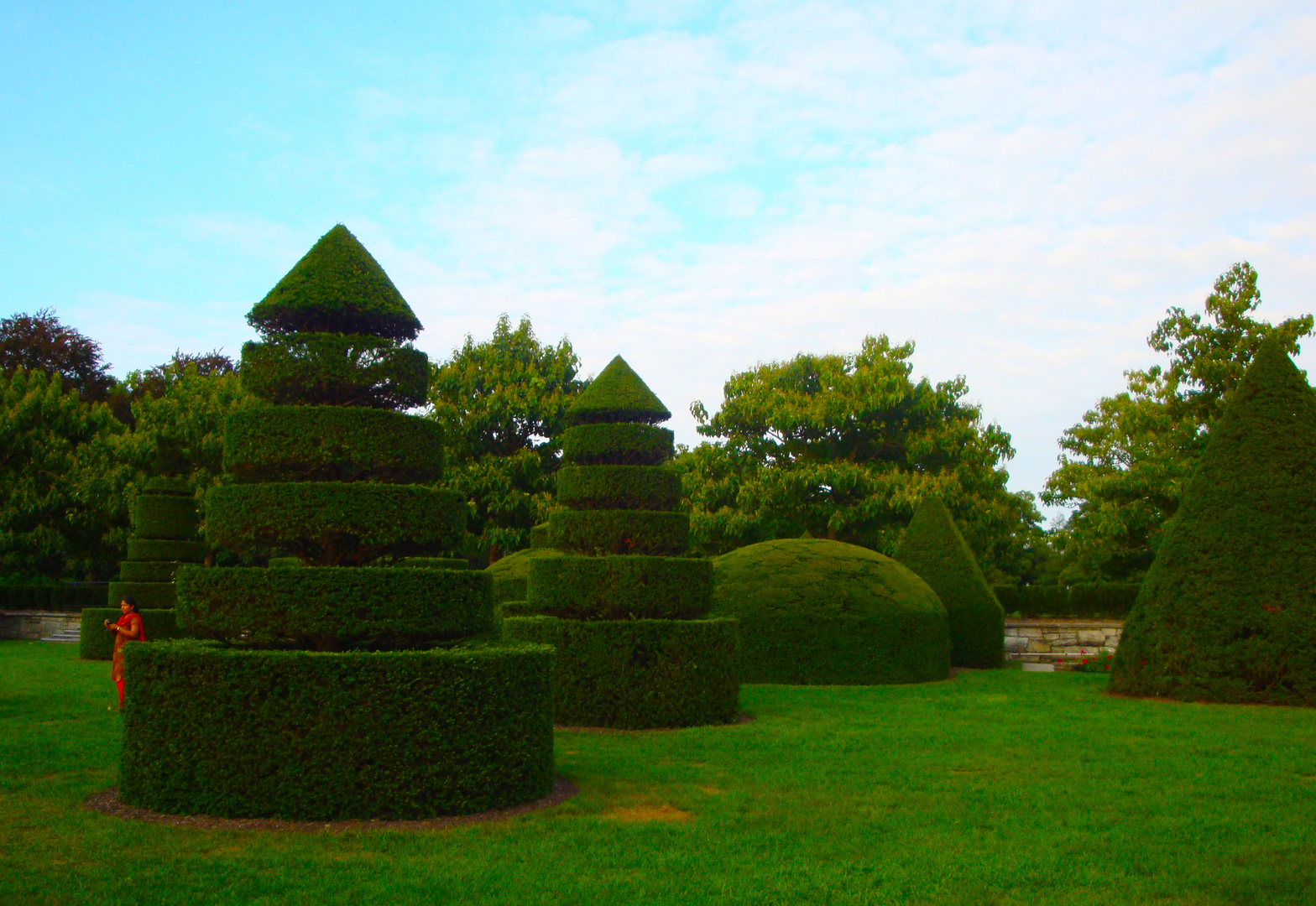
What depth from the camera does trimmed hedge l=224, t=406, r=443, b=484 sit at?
7680 millimetres

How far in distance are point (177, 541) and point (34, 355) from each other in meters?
18.7

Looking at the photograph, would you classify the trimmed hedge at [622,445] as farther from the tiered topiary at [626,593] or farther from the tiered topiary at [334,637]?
the tiered topiary at [334,637]

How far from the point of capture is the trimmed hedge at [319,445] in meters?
7.68

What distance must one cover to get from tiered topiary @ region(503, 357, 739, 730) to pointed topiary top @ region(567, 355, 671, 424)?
2 centimetres

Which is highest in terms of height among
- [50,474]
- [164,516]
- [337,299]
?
[50,474]

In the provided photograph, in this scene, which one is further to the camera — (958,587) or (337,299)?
(958,587)

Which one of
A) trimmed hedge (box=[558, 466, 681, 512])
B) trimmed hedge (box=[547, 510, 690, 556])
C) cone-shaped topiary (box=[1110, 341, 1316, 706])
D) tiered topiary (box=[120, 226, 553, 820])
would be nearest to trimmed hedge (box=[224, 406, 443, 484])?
tiered topiary (box=[120, 226, 553, 820])

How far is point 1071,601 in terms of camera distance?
86.8ft

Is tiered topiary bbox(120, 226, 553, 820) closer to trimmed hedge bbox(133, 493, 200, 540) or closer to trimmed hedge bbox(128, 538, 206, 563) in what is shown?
trimmed hedge bbox(133, 493, 200, 540)

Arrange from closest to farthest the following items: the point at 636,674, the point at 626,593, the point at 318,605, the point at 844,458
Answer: the point at 318,605, the point at 636,674, the point at 626,593, the point at 844,458

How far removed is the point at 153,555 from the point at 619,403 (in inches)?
564

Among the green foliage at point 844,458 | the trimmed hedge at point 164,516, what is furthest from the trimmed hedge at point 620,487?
the green foliage at point 844,458

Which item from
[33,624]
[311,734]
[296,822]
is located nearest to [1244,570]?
[311,734]

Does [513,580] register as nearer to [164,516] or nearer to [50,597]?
[164,516]
